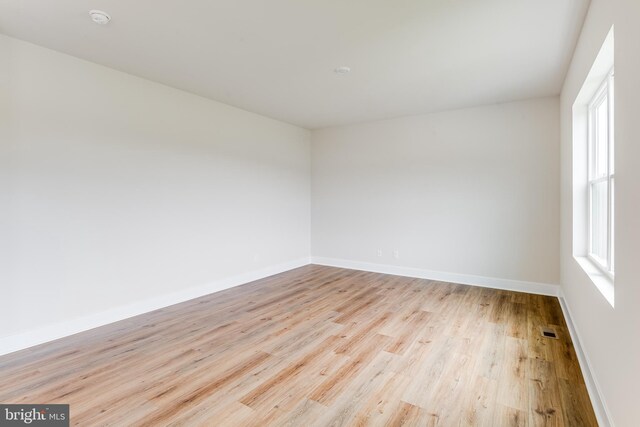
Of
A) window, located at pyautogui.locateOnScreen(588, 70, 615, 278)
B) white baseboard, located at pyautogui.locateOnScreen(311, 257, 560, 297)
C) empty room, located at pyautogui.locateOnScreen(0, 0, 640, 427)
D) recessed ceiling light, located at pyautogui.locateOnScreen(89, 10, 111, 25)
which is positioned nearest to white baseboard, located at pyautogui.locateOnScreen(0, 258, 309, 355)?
empty room, located at pyautogui.locateOnScreen(0, 0, 640, 427)

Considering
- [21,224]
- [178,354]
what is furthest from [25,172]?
[178,354]

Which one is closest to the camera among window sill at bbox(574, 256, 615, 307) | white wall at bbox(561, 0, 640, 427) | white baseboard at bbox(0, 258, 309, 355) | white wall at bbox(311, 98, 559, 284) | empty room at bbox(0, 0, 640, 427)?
white wall at bbox(561, 0, 640, 427)

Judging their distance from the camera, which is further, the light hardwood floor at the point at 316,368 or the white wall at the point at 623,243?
the light hardwood floor at the point at 316,368

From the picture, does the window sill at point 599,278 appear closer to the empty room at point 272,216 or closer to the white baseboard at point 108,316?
the empty room at point 272,216

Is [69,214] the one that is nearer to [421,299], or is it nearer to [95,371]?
[95,371]

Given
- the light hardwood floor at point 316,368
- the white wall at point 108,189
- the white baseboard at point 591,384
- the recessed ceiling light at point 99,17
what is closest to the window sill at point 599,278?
the white baseboard at point 591,384

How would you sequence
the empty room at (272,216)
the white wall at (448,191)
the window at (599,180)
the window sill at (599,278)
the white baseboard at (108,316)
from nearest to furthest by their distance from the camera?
the window sill at (599,278), the empty room at (272,216), the window at (599,180), the white baseboard at (108,316), the white wall at (448,191)

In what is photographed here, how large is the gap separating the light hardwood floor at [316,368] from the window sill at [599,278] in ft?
2.34

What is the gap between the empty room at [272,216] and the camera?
6.29 ft

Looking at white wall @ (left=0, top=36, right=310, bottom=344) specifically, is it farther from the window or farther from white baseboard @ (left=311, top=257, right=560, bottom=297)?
the window

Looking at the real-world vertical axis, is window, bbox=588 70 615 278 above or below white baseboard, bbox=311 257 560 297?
above

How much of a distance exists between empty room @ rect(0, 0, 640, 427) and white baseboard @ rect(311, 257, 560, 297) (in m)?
0.03

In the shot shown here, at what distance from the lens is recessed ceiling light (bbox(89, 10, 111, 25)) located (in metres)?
2.22

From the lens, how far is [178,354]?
8.47 ft
